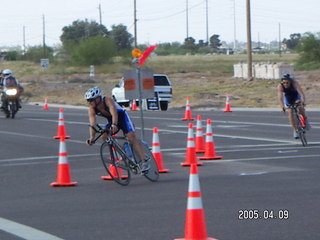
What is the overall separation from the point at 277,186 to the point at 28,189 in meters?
4.17

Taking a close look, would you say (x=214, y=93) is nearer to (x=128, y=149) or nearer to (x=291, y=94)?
(x=291, y=94)

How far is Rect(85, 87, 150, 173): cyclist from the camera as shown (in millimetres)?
13891

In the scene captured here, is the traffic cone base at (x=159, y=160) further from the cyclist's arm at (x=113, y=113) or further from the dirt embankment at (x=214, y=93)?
the dirt embankment at (x=214, y=93)

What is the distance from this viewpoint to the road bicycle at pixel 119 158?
1426 cm

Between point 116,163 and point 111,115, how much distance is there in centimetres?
83

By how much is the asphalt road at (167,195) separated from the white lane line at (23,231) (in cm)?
1

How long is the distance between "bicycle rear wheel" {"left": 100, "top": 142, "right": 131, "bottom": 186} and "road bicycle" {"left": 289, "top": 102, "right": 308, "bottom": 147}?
288 inches

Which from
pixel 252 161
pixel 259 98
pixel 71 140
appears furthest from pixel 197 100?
pixel 252 161

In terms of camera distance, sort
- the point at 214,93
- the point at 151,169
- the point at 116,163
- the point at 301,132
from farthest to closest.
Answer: the point at 214,93 → the point at 301,132 → the point at 151,169 → the point at 116,163

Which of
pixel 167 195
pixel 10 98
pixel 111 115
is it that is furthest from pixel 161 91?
pixel 167 195

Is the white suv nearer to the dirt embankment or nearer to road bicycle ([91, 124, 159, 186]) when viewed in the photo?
the dirt embankment

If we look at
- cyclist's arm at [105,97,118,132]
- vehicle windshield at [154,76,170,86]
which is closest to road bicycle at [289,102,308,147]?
cyclist's arm at [105,97,118,132]

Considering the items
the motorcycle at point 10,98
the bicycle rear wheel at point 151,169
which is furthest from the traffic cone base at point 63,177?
the motorcycle at point 10,98

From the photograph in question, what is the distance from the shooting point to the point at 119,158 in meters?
14.4
